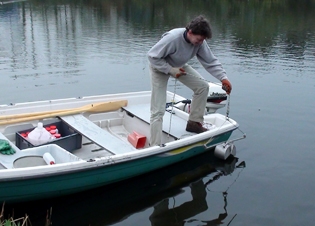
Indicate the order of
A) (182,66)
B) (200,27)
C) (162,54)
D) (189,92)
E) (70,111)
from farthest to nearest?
(189,92)
(70,111)
(182,66)
(162,54)
(200,27)

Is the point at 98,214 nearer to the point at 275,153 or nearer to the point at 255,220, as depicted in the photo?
the point at 255,220

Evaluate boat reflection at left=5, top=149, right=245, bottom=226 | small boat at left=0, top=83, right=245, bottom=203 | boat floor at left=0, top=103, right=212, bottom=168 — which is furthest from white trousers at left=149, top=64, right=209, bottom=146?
boat reflection at left=5, top=149, right=245, bottom=226

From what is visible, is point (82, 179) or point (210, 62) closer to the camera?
point (82, 179)

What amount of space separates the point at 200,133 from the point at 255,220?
173 centimetres

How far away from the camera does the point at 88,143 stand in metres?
7.19

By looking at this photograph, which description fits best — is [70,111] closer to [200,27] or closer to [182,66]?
[182,66]

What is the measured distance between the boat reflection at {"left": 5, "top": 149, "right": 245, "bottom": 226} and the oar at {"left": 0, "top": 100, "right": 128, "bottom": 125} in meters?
1.59

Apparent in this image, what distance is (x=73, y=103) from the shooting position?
7.77 metres

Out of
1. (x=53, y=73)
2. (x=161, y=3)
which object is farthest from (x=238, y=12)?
(x=53, y=73)

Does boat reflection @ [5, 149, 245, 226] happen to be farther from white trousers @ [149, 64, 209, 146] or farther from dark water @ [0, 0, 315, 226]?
white trousers @ [149, 64, 209, 146]

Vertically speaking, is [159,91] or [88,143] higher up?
[159,91]

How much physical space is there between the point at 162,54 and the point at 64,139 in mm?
1975

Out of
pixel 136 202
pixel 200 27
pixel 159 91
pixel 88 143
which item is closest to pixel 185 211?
pixel 136 202

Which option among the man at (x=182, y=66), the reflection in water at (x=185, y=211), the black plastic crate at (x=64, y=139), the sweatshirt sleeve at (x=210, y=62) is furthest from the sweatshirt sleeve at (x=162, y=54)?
the reflection in water at (x=185, y=211)
